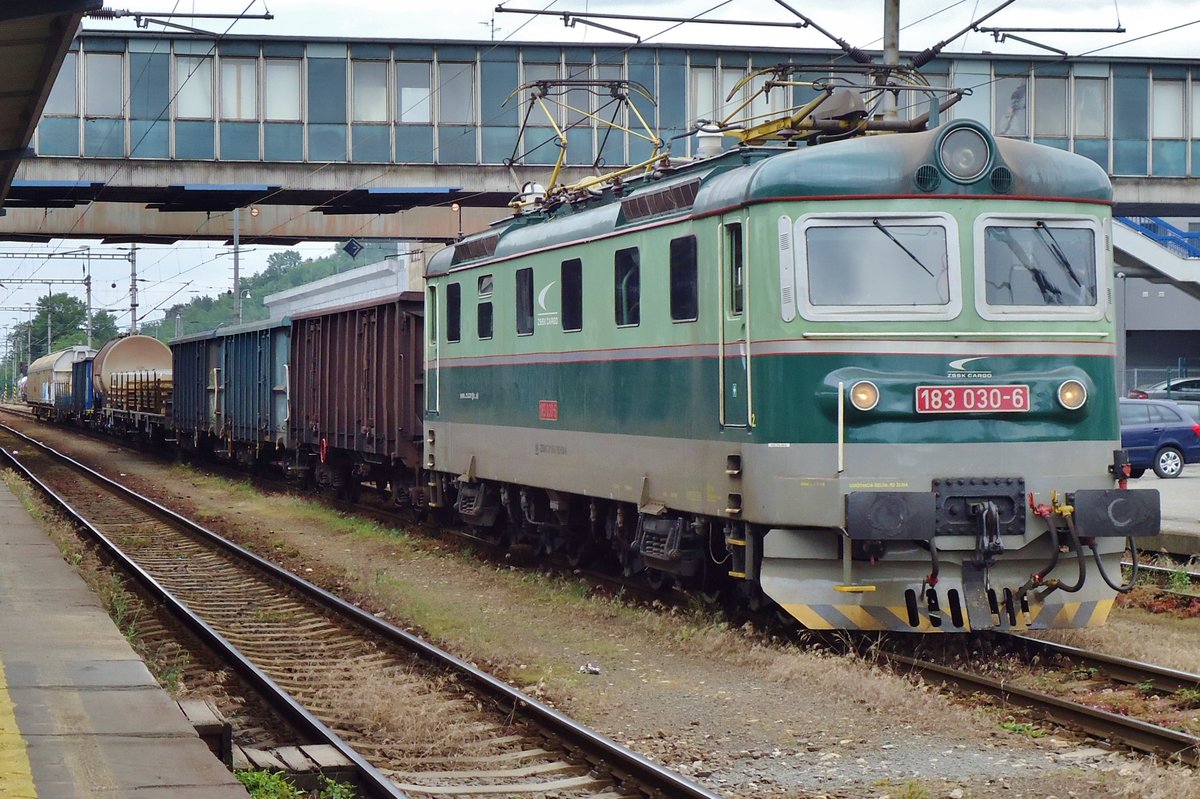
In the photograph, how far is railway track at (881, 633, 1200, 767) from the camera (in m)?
8.09

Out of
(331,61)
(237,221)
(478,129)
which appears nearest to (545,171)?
(478,129)

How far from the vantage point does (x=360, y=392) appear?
71.6 ft

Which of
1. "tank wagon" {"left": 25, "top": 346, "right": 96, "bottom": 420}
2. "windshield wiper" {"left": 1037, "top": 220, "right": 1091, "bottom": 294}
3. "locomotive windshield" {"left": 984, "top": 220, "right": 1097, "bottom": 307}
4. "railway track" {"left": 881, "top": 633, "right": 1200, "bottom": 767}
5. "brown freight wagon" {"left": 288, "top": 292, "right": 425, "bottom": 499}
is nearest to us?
"railway track" {"left": 881, "top": 633, "right": 1200, "bottom": 767}

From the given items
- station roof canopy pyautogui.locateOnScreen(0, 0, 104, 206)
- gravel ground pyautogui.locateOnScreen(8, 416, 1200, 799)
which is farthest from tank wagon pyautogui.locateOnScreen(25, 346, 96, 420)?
gravel ground pyautogui.locateOnScreen(8, 416, 1200, 799)

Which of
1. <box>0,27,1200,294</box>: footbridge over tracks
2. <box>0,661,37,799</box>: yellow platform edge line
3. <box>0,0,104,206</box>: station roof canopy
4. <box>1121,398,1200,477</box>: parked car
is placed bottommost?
<box>0,661,37,799</box>: yellow platform edge line

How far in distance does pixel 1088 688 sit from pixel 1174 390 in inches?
1587

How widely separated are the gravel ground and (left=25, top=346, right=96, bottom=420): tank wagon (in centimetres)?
4487

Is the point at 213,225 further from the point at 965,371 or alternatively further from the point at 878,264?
the point at 965,371

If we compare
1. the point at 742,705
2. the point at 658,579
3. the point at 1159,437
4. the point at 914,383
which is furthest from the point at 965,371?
the point at 1159,437

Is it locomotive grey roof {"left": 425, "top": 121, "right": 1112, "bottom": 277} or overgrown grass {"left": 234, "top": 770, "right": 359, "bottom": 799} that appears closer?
overgrown grass {"left": 234, "top": 770, "right": 359, "bottom": 799}

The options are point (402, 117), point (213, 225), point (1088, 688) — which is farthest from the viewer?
point (213, 225)

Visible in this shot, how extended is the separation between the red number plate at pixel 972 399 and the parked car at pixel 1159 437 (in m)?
16.6

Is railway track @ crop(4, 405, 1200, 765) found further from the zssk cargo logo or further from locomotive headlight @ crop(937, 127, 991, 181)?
locomotive headlight @ crop(937, 127, 991, 181)

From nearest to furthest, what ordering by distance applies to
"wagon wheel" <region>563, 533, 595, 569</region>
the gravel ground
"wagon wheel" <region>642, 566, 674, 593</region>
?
the gravel ground < "wagon wheel" <region>642, 566, 674, 593</region> < "wagon wheel" <region>563, 533, 595, 569</region>
